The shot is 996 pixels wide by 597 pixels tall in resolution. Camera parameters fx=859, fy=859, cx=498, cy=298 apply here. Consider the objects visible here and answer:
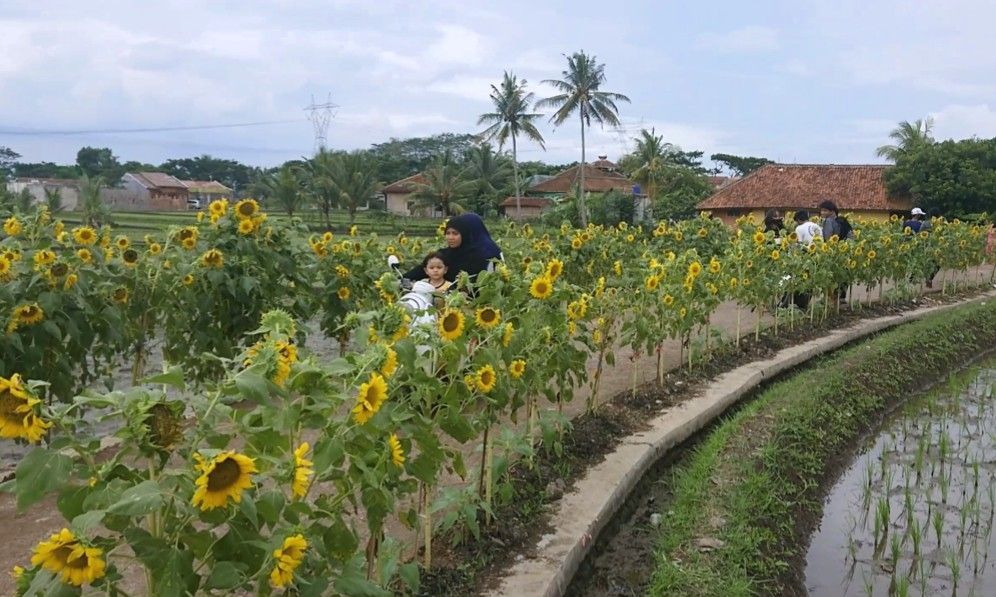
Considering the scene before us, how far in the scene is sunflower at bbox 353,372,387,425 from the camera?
1.95 m

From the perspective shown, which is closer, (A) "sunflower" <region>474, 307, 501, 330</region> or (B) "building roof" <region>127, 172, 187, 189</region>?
(A) "sunflower" <region>474, 307, 501, 330</region>

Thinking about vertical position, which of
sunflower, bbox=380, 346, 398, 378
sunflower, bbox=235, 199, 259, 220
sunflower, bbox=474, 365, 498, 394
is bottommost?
sunflower, bbox=474, 365, 498, 394

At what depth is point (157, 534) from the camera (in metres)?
1.72

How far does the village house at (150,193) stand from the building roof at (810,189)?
37511mm

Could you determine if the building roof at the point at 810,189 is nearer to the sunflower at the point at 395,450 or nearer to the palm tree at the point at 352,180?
the palm tree at the point at 352,180

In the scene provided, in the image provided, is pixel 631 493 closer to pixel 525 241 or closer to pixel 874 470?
pixel 874 470

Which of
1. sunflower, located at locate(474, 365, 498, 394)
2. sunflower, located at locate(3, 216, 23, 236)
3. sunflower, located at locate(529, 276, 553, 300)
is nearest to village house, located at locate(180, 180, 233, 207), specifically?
sunflower, located at locate(3, 216, 23, 236)

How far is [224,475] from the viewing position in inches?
61.3

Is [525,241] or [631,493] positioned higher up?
[525,241]

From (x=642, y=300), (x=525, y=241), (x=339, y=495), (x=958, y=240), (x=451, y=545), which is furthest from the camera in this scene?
(x=958, y=240)

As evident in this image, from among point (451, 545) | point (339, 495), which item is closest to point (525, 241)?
point (451, 545)

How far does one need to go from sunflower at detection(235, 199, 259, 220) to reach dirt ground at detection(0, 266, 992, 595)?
Answer: 103 centimetres

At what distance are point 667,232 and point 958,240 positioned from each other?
4150mm

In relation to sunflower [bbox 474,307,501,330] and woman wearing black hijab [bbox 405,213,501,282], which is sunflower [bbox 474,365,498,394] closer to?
sunflower [bbox 474,307,501,330]
